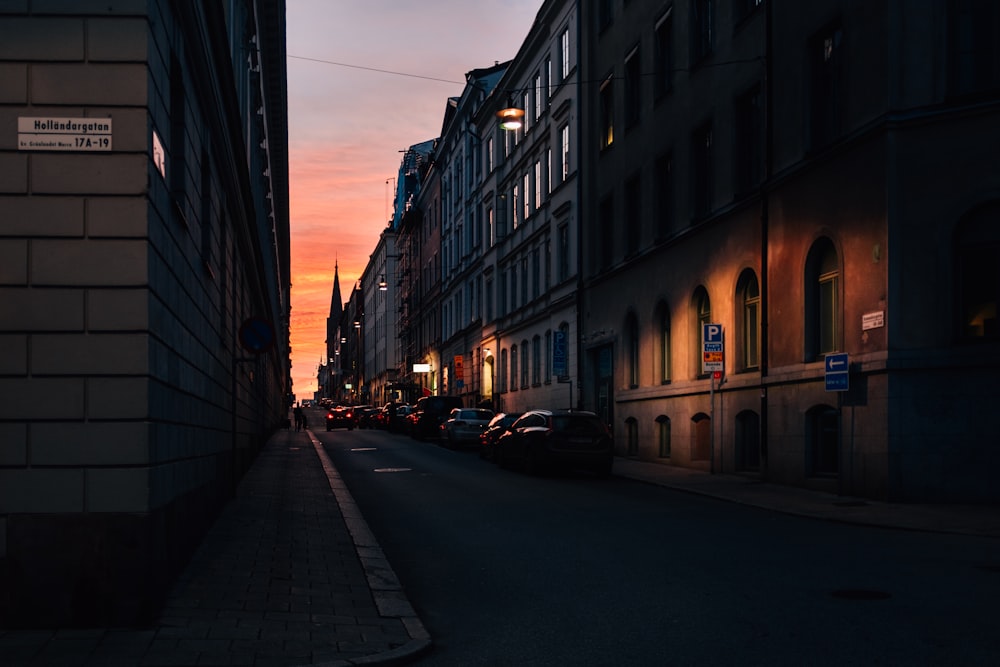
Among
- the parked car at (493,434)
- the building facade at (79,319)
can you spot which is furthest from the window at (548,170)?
the building facade at (79,319)

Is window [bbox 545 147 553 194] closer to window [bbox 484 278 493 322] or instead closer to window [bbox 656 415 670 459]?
window [bbox 484 278 493 322]

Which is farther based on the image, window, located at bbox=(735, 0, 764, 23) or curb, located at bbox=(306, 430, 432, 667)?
window, located at bbox=(735, 0, 764, 23)

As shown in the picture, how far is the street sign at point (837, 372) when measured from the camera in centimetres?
1862

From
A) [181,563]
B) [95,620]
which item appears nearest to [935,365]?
[181,563]

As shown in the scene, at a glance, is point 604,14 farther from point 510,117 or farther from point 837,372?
point 837,372

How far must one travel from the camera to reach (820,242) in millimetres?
20812

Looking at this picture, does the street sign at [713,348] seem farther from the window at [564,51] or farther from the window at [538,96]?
the window at [538,96]

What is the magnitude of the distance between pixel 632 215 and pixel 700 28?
6745mm

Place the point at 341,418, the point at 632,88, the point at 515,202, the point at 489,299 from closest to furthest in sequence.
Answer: the point at 632,88 → the point at 515,202 → the point at 489,299 → the point at 341,418

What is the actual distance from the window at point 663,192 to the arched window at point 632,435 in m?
5.52

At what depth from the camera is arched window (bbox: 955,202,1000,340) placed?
17.3 metres

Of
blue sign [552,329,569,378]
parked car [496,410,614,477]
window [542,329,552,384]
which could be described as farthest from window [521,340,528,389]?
parked car [496,410,614,477]

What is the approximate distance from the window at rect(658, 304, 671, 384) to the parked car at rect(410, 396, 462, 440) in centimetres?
1714

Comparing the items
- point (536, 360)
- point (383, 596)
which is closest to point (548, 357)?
point (536, 360)
